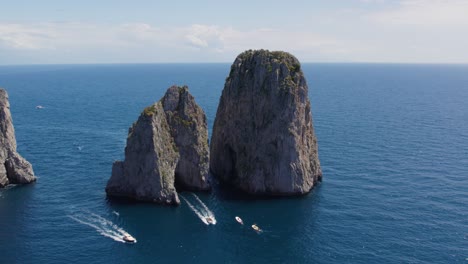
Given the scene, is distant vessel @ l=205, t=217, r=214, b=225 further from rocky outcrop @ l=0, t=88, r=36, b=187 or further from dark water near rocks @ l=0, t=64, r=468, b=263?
rocky outcrop @ l=0, t=88, r=36, b=187

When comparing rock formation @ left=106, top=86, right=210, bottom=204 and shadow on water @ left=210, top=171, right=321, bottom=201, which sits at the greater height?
rock formation @ left=106, top=86, right=210, bottom=204

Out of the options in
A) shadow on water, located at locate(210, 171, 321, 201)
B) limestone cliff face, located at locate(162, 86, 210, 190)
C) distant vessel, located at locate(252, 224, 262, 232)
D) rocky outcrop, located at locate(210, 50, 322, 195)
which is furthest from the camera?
limestone cliff face, located at locate(162, 86, 210, 190)

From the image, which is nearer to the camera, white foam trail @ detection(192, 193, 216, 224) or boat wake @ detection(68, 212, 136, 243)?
boat wake @ detection(68, 212, 136, 243)

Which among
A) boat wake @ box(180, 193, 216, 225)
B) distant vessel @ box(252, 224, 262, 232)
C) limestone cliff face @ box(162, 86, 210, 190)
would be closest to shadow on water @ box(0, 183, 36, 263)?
boat wake @ box(180, 193, 216, 225)

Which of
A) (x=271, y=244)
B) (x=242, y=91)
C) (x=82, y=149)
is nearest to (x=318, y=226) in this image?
(x=271, y=244)

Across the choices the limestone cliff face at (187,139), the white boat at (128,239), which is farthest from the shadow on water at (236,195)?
the white boat at (128,239)

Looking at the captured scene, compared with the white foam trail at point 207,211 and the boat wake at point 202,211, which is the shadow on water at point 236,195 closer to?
the white foam trail at point 207,211

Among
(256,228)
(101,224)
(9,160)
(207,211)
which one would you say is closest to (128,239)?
(101,224)
